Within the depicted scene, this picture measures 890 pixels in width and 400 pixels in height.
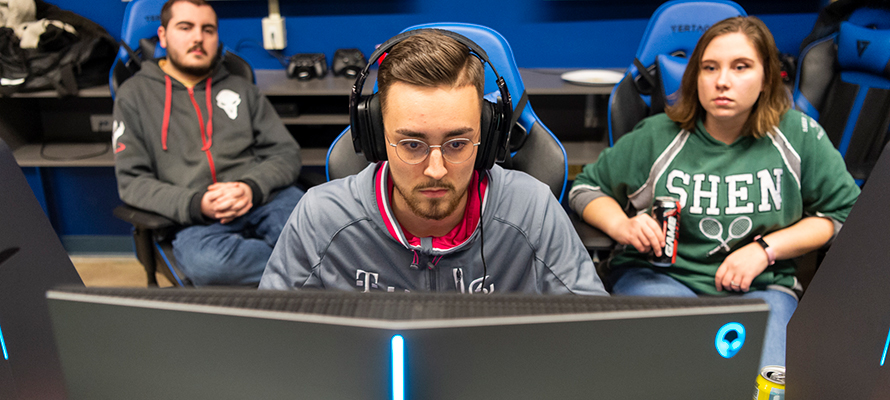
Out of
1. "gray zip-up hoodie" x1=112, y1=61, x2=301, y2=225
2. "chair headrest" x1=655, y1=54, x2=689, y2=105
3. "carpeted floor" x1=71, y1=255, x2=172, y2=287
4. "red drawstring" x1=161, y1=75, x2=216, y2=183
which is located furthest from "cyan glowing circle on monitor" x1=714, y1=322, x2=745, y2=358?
"carpeted floor" x1=71, y1=255, x2=172, y2=287

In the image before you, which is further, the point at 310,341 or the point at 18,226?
the point at 18,226

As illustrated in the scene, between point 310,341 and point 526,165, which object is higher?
point 310,341

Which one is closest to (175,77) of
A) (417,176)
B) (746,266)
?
(417,176)

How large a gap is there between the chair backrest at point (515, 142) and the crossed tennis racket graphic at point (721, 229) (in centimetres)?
40

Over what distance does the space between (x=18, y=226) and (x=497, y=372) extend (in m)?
0.62

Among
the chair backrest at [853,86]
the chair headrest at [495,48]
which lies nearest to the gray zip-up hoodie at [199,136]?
the chair headrest at [495,48]

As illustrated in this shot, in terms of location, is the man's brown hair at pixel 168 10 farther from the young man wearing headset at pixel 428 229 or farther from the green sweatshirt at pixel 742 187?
the green sweatshirt at pixel 742 187

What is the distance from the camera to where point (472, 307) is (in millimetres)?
486

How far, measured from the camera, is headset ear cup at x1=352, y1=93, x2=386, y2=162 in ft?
3.32

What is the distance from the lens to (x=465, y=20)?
111 inches

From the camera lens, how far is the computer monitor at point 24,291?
679mm

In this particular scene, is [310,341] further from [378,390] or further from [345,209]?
[345,209]

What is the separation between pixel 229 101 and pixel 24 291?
1590 millimetres

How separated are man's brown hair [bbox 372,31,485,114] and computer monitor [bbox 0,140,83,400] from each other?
534 mm
